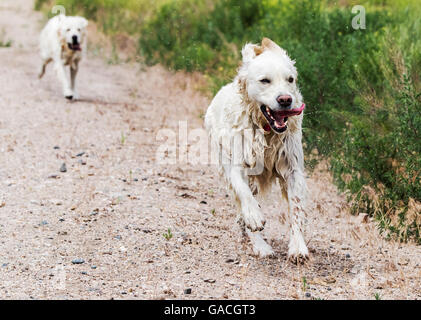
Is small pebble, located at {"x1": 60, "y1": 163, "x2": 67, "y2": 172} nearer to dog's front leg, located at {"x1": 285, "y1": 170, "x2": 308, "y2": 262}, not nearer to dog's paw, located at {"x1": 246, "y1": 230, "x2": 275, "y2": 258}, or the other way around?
dog's paw, located at {"x1": 246, "y1": 230, "x2": 275, "y2": 258}

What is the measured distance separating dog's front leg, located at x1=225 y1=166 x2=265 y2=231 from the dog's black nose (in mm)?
757

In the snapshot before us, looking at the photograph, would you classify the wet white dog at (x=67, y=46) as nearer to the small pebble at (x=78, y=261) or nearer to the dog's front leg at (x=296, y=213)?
the small pebble at (x=78, y=261)

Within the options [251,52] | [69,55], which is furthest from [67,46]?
[251,52]

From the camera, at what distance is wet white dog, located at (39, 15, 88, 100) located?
33.7ft

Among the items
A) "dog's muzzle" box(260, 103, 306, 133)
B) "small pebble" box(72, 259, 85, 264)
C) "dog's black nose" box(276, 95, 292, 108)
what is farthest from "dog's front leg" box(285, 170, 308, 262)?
"small pebble" box(72, 259, 85, 264)

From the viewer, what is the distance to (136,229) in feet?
17.5

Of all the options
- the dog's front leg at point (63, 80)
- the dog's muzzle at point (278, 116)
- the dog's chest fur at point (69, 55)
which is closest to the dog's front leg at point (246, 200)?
the dog's muzzle at point (278, 116)

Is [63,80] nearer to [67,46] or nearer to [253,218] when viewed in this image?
[67,46]

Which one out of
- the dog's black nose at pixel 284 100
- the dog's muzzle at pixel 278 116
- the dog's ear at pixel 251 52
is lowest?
the dog's muzzle at pixel 278 116

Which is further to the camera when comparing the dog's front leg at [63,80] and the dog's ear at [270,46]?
the dog's front leg at [63,80]

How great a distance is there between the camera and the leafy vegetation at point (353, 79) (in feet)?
20.1

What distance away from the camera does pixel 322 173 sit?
762 centimetres

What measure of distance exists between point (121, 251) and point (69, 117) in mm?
4610

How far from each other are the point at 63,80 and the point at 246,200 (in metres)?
6.39
